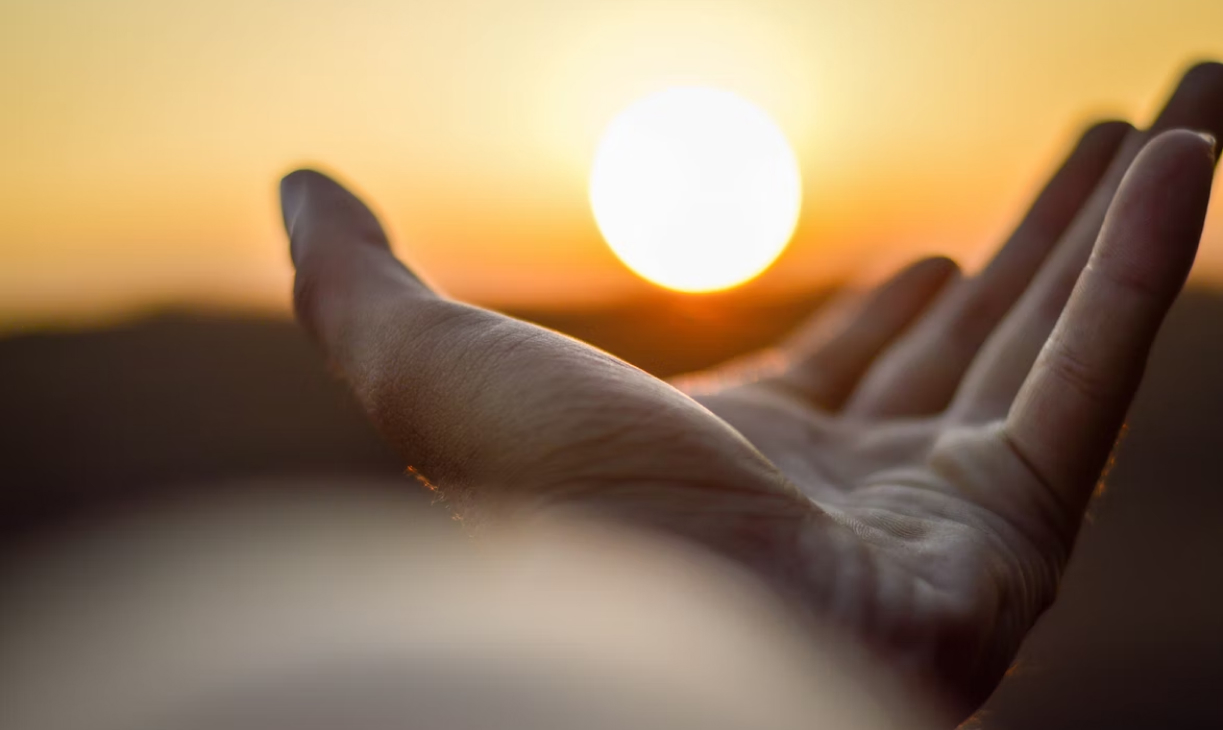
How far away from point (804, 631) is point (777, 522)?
0.20 m

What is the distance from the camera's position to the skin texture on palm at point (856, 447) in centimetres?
131

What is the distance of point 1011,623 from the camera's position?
4.94ft

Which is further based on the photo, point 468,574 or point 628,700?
point 468,574

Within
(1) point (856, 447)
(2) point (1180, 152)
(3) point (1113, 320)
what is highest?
(2) point (1180, 152)

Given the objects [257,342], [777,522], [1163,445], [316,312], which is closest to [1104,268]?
[777,522]

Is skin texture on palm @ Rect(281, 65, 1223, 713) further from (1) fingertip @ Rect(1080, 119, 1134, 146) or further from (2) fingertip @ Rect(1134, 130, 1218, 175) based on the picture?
(1) fingertip @ Rect(1080, 119, 1134, 146)

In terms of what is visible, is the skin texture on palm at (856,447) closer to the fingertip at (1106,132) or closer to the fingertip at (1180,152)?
the fingertip at (1180,152)

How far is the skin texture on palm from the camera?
4.29ft

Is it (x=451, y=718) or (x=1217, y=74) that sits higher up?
(x=1217, y=74)

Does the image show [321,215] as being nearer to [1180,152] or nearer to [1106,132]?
[1180,152]

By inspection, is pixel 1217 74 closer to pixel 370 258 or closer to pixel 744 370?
pixel 744 370

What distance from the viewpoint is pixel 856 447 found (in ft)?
8.14

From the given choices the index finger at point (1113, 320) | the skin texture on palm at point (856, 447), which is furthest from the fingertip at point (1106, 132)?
the index finger at point (1113, 320)

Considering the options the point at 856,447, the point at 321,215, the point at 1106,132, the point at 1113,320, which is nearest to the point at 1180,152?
the point at 1113,320
